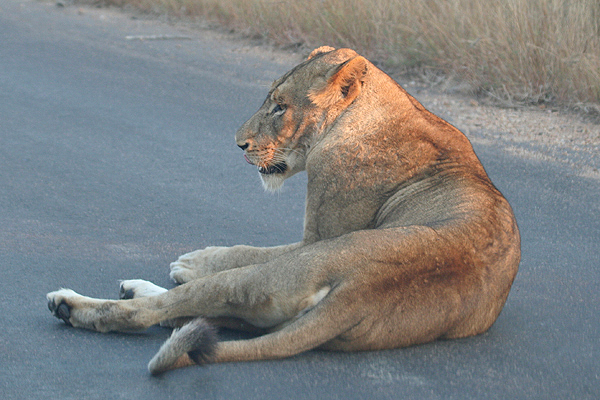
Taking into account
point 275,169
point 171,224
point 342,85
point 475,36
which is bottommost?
point 171,224

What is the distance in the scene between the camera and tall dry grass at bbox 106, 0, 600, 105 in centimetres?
718

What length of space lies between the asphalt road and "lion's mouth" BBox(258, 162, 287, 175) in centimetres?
64

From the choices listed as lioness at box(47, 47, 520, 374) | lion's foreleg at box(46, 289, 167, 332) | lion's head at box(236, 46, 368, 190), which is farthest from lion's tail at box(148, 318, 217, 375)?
lion's head at box(236, 46, 368, 190)

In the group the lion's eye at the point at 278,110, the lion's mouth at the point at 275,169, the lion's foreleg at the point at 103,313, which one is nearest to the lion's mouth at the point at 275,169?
the lion's mouth at the point at 275,169

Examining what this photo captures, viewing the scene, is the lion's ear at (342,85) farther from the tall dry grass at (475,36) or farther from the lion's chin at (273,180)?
the tall dry grass at (475,36)

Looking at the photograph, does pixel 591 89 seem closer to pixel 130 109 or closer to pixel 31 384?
pixel 130 109

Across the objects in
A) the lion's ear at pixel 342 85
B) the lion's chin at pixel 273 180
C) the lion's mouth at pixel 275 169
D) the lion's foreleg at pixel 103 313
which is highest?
the lion's ear at pixel 342 85

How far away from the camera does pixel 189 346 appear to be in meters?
2.96

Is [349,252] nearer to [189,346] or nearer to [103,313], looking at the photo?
[189,346]

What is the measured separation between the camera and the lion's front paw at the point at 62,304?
11.8 ft

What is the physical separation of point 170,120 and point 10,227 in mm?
2510

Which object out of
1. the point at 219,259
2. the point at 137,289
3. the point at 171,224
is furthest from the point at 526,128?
the point at 137,289

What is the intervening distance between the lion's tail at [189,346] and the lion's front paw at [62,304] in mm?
701

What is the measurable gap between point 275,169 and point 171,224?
40.2 inches
